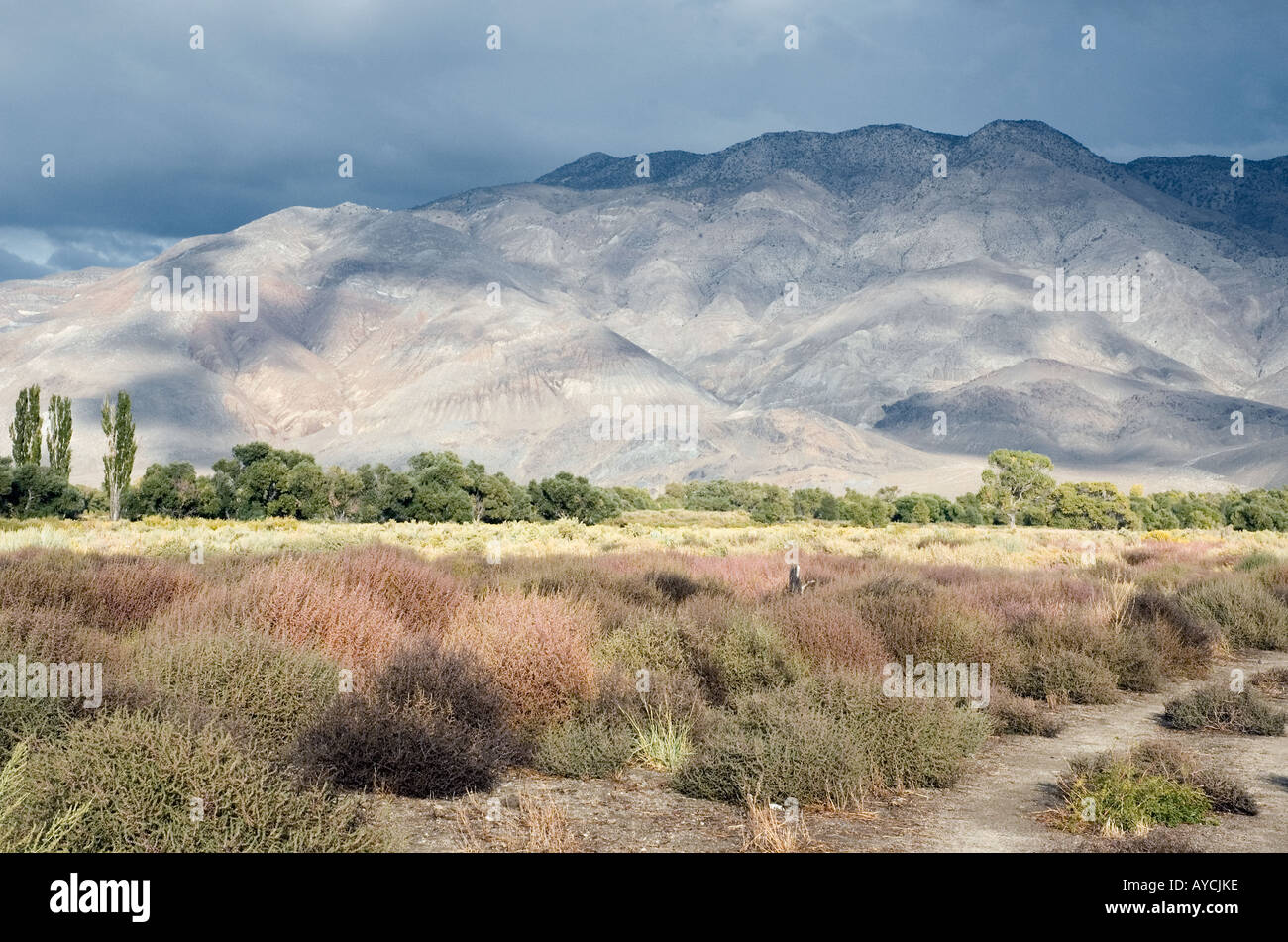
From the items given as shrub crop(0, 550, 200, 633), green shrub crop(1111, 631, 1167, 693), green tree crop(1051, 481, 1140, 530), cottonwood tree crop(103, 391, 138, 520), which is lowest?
green tree crop(1051, 481, 1140, 530)

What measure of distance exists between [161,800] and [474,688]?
3640mm

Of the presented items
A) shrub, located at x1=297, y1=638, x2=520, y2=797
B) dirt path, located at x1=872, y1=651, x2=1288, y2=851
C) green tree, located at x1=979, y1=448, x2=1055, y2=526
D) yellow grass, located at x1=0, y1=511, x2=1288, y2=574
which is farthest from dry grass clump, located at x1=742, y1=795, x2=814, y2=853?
green tree, located at x1=979, y1=448, x2=1055, y2=526

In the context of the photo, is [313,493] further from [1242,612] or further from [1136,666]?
[1136,666]

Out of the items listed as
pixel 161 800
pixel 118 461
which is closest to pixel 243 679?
pixel 161 800

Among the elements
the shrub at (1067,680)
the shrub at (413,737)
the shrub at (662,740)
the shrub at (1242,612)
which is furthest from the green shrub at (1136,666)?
the shrub at (413,737)

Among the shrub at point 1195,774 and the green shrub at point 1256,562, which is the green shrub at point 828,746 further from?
the green shrub at point 1256,562

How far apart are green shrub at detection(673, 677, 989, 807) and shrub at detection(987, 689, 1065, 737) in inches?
60.4

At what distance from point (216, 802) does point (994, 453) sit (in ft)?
347

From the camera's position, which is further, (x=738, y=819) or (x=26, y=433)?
(x=26, y=433)

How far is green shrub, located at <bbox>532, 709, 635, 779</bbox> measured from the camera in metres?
9.19

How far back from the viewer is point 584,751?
9.27 m

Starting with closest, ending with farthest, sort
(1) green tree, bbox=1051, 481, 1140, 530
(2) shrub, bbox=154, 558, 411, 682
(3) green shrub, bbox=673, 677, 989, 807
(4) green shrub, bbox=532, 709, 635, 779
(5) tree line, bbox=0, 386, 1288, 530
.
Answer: (3) green shrub, bbox=673, 677, 989, 807, (4) green shrub, bbox=532, 709, 635, 779, (2) shrub, bbox=154, 558, 411, 682, (5) tree line, bbox=0, 386, 1288, 530, (1) green tree, bbox=1051, 481, 1140, 530

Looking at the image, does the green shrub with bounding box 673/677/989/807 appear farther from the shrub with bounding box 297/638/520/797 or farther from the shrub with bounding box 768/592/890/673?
the shrub with bounding box 768/592/890/673
